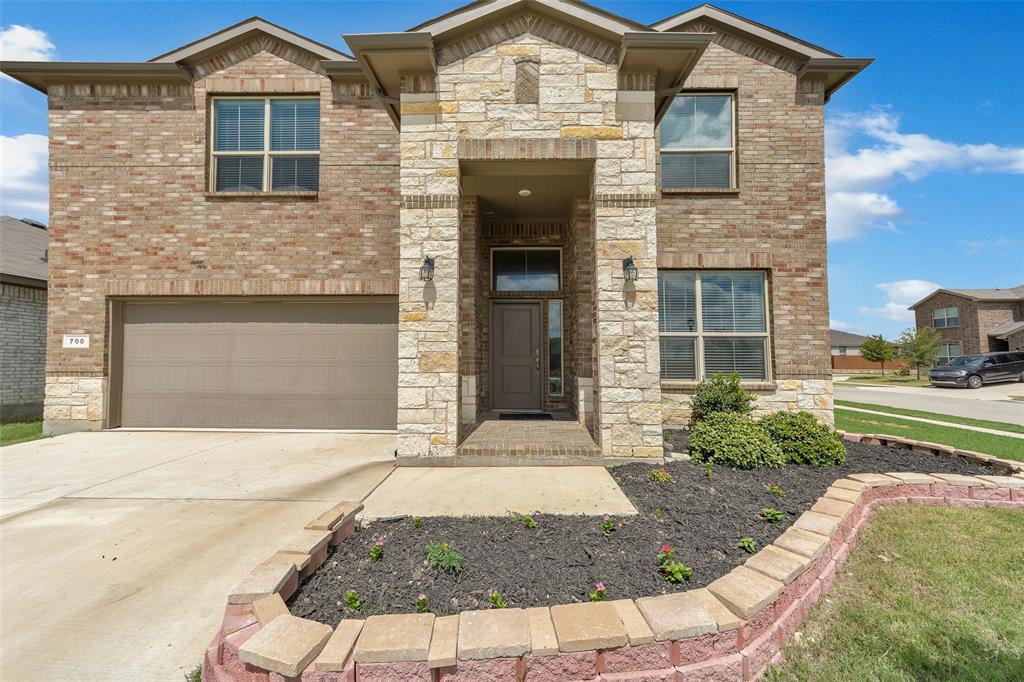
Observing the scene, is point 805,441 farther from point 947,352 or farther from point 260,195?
point 947,352

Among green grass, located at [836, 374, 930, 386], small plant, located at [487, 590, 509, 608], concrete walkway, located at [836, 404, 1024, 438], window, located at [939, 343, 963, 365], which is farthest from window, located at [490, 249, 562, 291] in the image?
window, located at [939, 343, 963, 365]

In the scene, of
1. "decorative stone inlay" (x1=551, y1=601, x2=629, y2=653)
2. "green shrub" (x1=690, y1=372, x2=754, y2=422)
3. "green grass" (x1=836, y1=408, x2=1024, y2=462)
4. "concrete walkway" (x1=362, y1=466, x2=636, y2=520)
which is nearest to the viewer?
"decorative stone inlay" (x1=551, y1=601, x2=629, y2=653)

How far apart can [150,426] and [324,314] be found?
143 inches

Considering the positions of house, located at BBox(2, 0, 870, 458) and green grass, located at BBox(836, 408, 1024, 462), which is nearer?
green grass, located at BBox(836, 408, 1024, 462)

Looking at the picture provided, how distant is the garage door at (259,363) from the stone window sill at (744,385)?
185 inches

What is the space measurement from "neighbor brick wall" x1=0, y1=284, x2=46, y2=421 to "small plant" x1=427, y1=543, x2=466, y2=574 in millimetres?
10541

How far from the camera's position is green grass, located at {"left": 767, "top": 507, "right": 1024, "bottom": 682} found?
1.81 meters

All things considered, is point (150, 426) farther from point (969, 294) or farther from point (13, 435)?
point (969, 294)

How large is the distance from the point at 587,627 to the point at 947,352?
3749 centimetres

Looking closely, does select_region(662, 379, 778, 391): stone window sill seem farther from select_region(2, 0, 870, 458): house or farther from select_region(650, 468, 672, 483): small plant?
select_region(650, 468, 672, 483): small plant

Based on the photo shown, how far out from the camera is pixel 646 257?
4684 mm

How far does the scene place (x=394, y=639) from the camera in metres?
1.59

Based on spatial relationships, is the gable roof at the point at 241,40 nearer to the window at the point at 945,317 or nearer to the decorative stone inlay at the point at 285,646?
the decorative stone inlay at the point at 285,646

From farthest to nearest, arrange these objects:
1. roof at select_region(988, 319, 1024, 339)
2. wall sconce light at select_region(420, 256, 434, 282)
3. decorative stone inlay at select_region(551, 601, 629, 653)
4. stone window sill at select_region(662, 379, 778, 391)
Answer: roof at select_region(988, 319, 1024, 339), stone window sill at select_region(662, 379, 778, 391), wall sconce light at select_region(420, 256, 434, 282), decorative stone inlay at select_region(551, 601, 629, 653)
